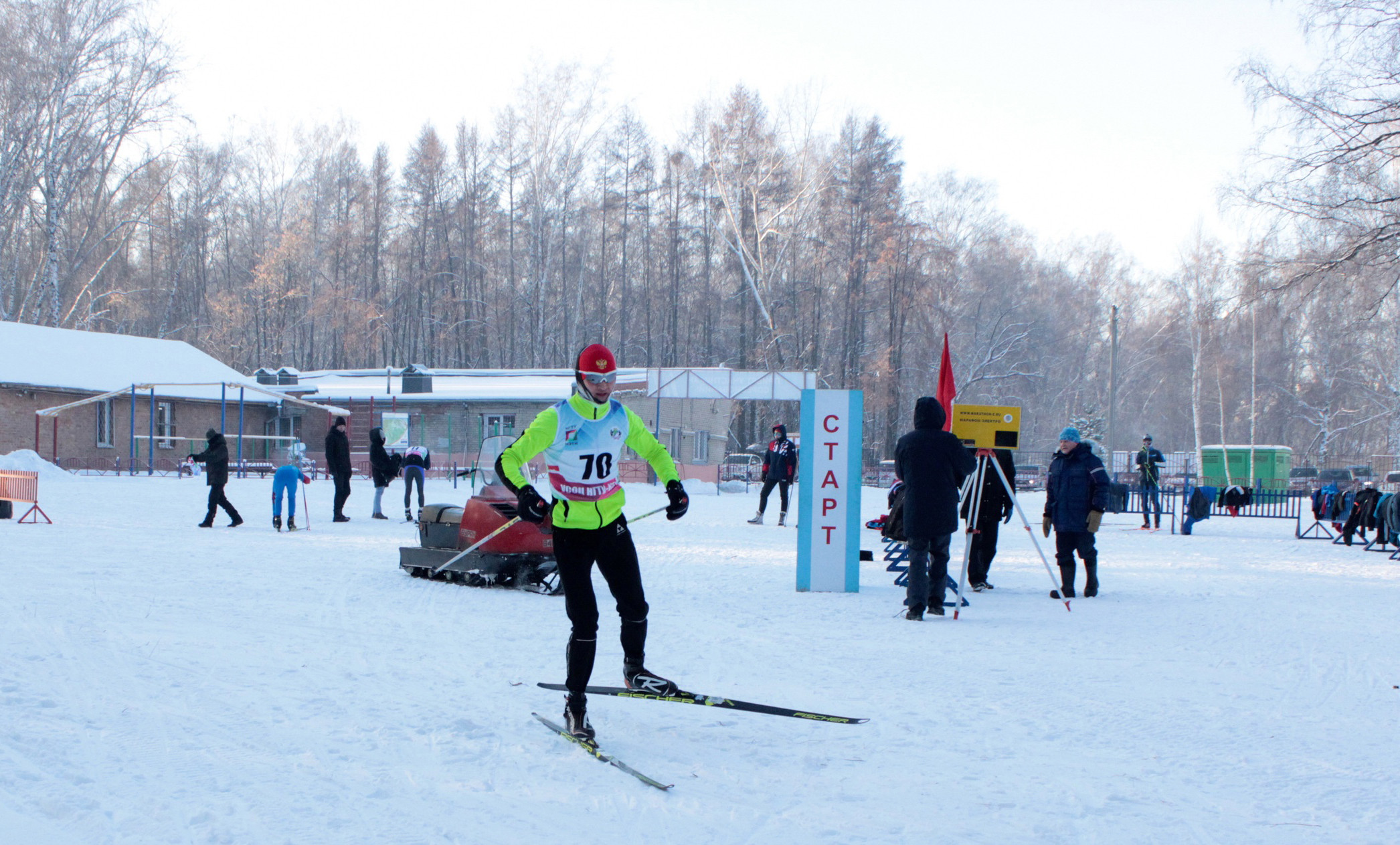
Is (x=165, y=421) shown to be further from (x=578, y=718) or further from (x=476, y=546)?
(x=578, y=718)

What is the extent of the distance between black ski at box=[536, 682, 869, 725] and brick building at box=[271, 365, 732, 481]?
28.4 m

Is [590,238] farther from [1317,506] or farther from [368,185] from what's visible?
[1317,506]

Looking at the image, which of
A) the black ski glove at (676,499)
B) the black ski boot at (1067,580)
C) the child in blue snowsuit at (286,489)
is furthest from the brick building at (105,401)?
the black ski glove at (676,499)

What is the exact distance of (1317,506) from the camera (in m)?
18.2

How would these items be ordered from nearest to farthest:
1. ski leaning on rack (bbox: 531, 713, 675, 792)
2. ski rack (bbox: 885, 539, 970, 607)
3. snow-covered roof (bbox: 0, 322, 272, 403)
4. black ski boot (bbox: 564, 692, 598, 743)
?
ski leaning on rack (bbox: 531, 713, 675, 792), black ski boot (bbox: 564, 692, 598, 743), ski rack (bbox: 885, 539, 970, 607), snow-covered roof (bbox: 0, 322, 272, 403)

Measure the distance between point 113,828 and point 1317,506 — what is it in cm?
1937

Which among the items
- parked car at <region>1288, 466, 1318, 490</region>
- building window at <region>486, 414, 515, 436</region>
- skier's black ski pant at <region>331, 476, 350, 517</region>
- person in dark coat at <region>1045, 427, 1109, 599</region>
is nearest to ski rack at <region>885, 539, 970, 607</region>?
person in dark coat at <region>1045, 427, 1109, 599</region>

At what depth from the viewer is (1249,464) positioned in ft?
102

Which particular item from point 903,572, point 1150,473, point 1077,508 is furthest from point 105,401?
point 1077,508

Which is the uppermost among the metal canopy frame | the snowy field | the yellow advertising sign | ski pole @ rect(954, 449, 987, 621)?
the metal canopy frame

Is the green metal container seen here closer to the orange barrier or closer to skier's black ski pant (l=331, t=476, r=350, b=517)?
skier's black ski pant (l=331, t=476, r=350, b=517)

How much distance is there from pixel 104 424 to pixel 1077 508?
3258 centimetres

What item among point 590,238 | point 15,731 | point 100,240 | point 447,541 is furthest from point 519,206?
point 15,731

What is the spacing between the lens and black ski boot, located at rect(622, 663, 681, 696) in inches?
192
